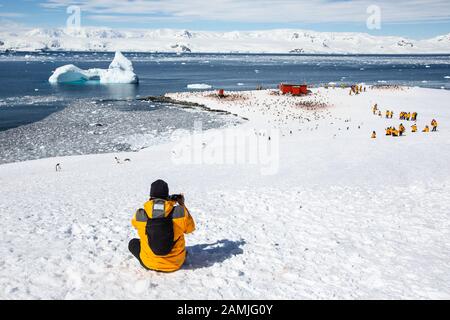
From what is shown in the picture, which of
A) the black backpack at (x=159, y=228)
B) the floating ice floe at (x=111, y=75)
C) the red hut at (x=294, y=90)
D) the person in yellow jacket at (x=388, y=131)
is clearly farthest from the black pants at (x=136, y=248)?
the floating ice floe at (x=111, y=75)

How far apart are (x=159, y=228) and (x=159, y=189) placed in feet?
1.96

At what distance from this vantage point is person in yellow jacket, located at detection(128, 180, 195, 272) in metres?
5.71

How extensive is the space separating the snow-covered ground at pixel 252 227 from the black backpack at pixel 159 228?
2.15 ft

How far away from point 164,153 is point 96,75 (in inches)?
1989

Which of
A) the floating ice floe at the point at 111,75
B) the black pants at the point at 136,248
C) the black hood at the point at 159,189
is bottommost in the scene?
the black pants at the point at 136,248

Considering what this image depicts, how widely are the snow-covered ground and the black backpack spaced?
65cm

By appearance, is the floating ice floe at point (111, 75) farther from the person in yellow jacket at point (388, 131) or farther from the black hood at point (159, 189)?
the black hood at point (159, 189)

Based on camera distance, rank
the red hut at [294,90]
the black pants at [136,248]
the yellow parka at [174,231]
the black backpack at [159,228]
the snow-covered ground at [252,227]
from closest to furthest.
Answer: the black backpack at [159,228] < the yellow parka at [174,231] < the snow-covered ground at [252,227] < the black pants at [136,248] < the red hut at [294,90]

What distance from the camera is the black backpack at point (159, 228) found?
225 inches

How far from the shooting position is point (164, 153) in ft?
72.1

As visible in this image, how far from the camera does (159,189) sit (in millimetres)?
5625

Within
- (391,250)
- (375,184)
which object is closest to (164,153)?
(375,184)

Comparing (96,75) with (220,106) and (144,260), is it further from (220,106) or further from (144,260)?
(144,260)

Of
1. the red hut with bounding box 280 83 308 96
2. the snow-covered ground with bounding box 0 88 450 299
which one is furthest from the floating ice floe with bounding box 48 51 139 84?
the snow-covered ground with bounding box 0 88 450 299
